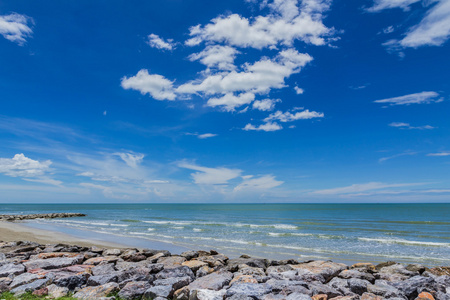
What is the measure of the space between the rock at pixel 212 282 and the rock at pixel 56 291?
2.73 meters

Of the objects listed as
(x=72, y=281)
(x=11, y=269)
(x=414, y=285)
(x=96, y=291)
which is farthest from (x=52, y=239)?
(x=414, y=285)

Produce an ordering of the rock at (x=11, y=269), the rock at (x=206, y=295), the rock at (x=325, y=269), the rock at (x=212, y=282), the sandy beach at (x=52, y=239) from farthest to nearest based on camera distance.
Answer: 1. the sandy beach at (x=52, y=239)
2. the rock at (x=325, y=269)
3. the rock at (x=11, y=269)
4. the rock at (x=212, y=282)
5. the rock at (x=206, y=295)

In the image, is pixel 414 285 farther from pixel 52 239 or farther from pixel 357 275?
pixel 52 239

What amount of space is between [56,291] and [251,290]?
4.24 metres

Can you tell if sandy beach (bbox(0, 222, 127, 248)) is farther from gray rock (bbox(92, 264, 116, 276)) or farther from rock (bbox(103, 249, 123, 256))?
gray rock (bbox(92, 264, 116, 276))

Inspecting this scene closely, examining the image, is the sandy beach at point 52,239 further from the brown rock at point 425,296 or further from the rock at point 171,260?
the brown rock at point 425,296

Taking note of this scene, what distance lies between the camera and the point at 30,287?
6.59 meters

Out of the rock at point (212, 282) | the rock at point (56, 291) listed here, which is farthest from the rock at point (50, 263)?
the rock at point (212, 282)

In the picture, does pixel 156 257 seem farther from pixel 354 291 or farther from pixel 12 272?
pixel 354 291

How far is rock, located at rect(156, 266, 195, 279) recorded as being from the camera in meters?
7.85

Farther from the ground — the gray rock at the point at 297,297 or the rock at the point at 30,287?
the gray rock at the point at 297,297

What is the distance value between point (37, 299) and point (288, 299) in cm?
503

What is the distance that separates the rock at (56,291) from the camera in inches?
249

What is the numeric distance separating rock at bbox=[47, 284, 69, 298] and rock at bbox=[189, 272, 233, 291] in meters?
2.73
